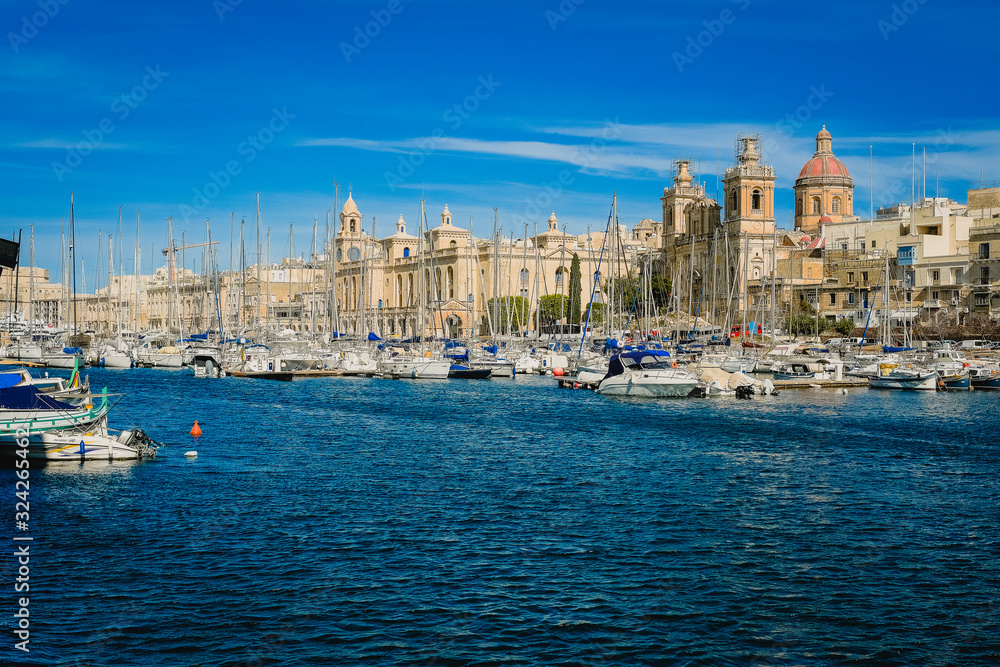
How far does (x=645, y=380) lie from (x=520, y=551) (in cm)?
2866

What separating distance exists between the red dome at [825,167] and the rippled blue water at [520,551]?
64.3 m

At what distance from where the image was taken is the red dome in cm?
9075

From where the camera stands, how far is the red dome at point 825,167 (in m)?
90.8

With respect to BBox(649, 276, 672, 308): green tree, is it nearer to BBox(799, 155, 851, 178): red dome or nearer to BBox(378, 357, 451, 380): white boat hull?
BBox(799, 155, 851, 178): red dome

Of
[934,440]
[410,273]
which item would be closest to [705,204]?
[410,273]

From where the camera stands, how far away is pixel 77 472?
21969 millimetres

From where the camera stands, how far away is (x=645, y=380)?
44000 millimetres

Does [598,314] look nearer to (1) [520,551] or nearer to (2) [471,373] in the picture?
(2) [471,373]

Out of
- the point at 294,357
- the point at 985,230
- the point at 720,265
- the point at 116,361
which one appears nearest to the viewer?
the point at 294,357

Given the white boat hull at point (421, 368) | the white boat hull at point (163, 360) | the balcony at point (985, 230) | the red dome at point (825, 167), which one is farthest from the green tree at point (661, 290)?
the white boat hull at point (163, 360)

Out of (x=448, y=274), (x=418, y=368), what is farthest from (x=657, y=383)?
(x=448, y=274)

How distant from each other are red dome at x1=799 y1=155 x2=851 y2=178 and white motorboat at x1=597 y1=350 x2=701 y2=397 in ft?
172

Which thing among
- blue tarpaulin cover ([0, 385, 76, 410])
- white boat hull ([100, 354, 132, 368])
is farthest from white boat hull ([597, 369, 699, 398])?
white boat hull ([100, 354, 132, 368])

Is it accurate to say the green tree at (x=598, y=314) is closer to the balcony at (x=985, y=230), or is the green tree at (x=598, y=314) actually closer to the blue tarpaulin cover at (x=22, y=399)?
the balcony at (x=985, y=230)
